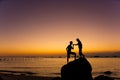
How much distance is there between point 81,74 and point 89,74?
91 cm

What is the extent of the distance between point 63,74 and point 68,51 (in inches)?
113

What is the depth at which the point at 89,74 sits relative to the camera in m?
23.4

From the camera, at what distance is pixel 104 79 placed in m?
28.7

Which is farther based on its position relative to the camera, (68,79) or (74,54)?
(74,54)

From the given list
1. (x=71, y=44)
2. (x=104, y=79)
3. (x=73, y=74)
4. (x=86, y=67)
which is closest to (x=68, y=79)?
(x=73, y=74)

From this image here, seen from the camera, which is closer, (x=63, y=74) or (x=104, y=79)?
(x=63, y=74)

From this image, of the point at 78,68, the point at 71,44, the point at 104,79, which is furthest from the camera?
the point at 104,79

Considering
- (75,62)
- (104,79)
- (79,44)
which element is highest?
(79,44)

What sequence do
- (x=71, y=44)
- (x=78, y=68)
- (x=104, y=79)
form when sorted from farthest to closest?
(x=104, y=79)
(x=71, y=44)
(x=78, y=68)

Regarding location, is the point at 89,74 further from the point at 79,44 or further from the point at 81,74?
the point at 79,44

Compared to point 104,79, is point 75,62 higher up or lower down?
higher up

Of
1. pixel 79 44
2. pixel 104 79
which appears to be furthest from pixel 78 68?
pixel 104 79

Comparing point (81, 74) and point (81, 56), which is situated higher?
point (81, 56)

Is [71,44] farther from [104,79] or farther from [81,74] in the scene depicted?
[104,79]
